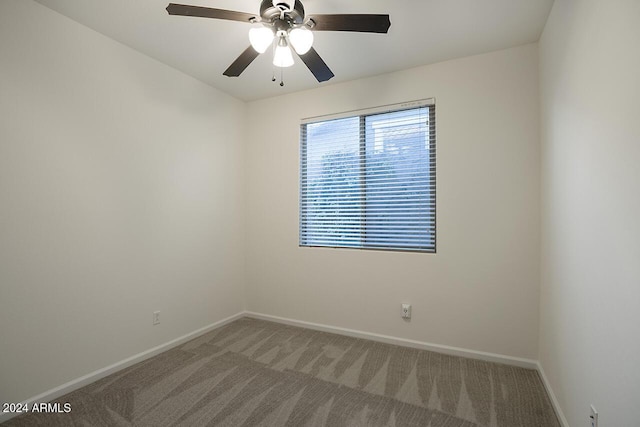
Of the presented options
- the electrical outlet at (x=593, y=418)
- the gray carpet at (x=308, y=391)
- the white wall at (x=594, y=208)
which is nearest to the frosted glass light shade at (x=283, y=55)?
the white wall at (x=594, y=208)

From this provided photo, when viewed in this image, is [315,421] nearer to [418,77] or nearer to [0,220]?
[0,220]

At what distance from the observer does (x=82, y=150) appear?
2125mm

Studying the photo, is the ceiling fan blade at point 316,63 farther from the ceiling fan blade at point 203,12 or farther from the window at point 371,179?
the window at point 371,179

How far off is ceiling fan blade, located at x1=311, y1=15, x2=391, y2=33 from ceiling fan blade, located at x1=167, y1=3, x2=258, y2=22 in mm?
379

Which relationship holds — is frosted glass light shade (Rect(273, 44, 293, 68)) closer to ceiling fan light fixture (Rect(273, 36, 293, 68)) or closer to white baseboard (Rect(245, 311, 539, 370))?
ceiling fan light fixture (Rect(273, 36, 293, 68))

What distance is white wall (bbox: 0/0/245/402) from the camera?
5.95ft

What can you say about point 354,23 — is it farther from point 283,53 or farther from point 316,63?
point 283,53

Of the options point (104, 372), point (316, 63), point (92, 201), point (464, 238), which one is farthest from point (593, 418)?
point (92, 201)

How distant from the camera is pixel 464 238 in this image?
2.55 m

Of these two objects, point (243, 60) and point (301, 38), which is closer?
point (301, 38)

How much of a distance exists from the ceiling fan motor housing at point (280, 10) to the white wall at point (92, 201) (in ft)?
4.95

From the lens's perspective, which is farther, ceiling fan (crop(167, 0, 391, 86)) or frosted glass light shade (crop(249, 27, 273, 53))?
frosted glass light shade (crop(249, 27, 273, 53))

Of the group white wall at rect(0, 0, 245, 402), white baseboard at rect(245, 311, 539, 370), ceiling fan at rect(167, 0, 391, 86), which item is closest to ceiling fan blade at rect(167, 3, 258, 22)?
ceiling fan at rect(167, 0, 391, 86)

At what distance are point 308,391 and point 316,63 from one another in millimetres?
2249
